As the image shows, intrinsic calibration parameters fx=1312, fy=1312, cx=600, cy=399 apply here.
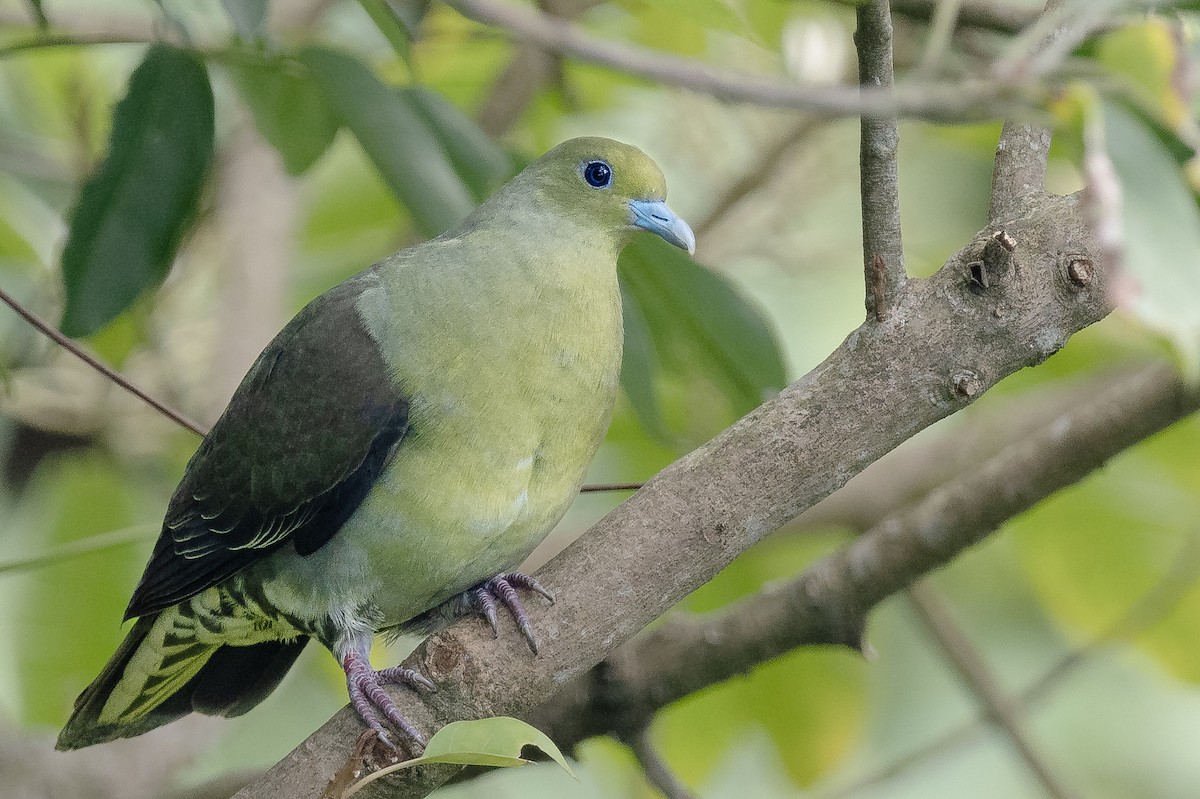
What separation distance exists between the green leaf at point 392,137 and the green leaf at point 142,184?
19 centimetres

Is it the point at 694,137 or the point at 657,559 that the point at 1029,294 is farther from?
the point at 694,137

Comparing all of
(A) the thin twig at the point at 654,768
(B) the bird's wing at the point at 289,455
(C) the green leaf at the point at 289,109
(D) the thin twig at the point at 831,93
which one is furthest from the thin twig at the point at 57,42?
(A) the thin twig at the point at 654,768

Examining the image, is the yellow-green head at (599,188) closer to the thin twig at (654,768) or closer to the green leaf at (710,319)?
the green leaf at (710,319)

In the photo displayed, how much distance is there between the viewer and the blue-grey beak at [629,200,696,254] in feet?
6.50

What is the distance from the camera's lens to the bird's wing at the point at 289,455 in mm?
1922

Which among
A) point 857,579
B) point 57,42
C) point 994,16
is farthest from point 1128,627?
point 57,42

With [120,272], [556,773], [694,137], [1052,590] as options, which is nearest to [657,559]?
[120,272]

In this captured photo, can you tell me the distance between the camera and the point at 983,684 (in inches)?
99.7

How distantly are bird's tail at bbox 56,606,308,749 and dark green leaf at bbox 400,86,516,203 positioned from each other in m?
0.87

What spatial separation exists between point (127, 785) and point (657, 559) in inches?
74.8

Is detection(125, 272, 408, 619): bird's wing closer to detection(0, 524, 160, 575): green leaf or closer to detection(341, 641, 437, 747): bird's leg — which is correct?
detection(0, 524, 160, 575): green leaf

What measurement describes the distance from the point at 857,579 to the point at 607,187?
744 millimetres

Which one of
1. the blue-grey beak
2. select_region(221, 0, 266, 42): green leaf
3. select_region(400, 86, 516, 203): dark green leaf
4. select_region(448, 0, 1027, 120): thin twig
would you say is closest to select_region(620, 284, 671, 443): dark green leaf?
the blue-grey beak

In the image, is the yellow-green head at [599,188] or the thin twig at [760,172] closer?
the yellow-green head at [599,188]
